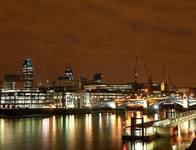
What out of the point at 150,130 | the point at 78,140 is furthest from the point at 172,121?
the point at 78,140

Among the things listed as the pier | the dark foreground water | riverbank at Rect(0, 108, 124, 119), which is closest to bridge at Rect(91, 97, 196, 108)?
riverbank at Rect(0, 108, 124, 119)

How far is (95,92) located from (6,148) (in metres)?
74.8

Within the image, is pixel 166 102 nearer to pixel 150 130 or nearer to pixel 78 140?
pixel 78 140

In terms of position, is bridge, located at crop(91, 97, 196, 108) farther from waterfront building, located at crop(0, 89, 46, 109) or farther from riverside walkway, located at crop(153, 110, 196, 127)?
riverside walkway, located at crop(153, 110, 196, 127)

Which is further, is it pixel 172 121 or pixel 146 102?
pixel 146 102

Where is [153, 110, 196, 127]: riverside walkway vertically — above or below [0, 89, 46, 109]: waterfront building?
below

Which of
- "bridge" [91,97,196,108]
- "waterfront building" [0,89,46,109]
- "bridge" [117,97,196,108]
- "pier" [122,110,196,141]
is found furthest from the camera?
"waterfront building" [0,89,46,109]

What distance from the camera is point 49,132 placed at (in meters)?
41.1

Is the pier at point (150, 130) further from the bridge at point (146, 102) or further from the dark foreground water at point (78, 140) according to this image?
the bridge at point (146, 102)

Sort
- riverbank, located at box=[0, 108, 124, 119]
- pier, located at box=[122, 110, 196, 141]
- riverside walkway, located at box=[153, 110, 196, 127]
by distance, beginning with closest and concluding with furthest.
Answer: pier, located at box=[122, 110, 196, 141] → riverside walkway, located at box=[153, 110, 196, 127] → riverbank, located at box=[0, 108, 124, 119]

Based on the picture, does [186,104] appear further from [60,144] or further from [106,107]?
[60,144]

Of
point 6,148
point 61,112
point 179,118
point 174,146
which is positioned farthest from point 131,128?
point 61,112

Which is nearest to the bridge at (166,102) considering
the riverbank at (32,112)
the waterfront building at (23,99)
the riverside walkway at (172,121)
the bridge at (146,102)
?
the bridge at (146,102)

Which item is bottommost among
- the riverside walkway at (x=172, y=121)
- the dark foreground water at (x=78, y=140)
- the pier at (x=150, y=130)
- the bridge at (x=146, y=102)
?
the dark foreground water at (x=78, y=140)
